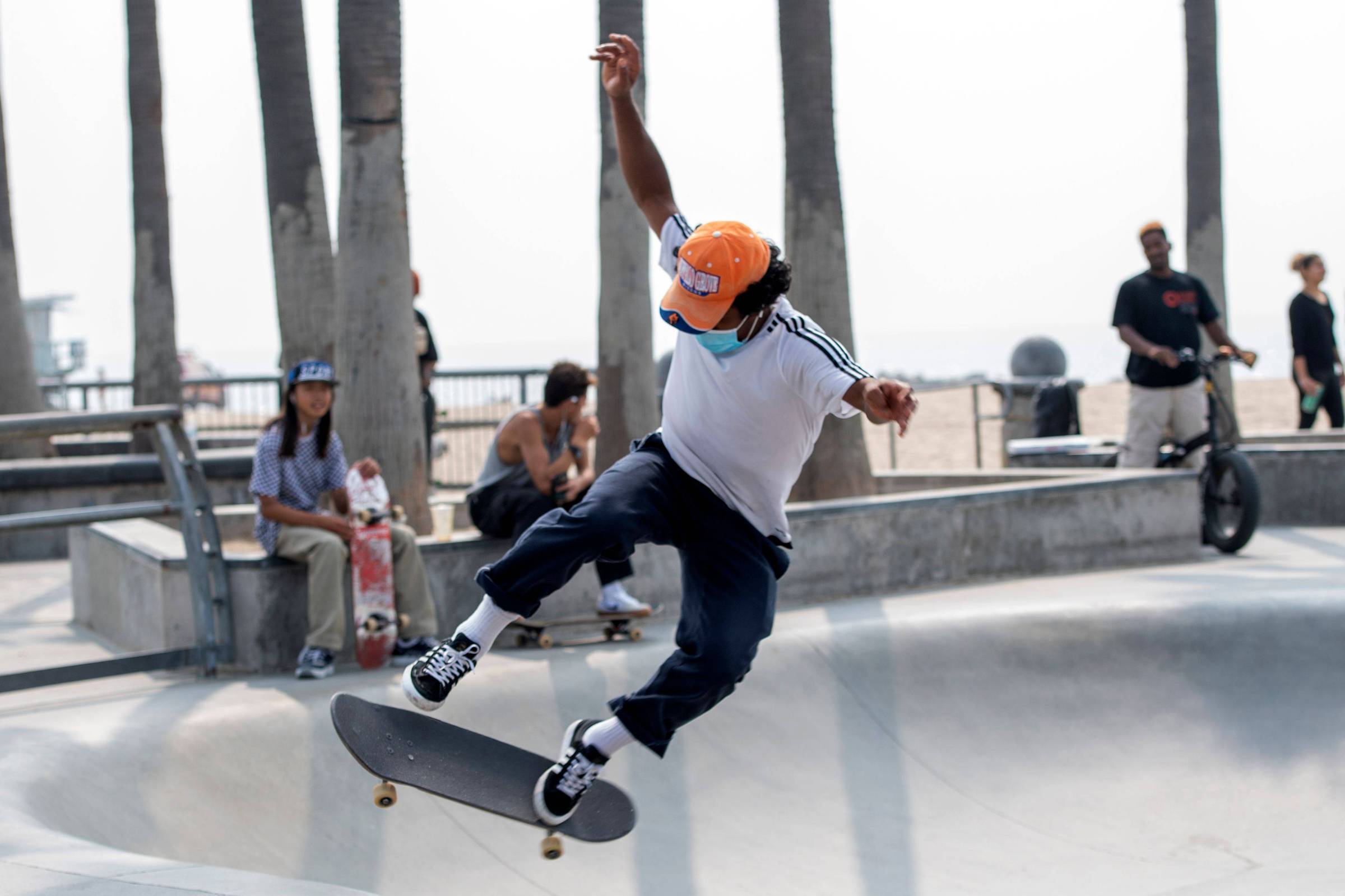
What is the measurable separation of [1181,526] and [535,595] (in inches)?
244

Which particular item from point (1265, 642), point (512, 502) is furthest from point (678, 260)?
point (1265, 642)

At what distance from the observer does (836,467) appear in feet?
30.5

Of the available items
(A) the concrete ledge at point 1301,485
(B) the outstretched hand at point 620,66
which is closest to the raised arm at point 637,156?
(B) the outstretched hand at point 620,66

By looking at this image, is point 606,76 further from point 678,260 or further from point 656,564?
point 656,564

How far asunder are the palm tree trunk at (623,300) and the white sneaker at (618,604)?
2413mm

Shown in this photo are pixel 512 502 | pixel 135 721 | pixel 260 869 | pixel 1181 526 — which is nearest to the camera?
pixel 260 869

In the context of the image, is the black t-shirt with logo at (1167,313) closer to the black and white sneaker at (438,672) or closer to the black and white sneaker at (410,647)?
the black and white sneaker at (410,647)

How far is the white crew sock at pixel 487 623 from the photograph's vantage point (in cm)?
413

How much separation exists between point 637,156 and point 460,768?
6.92 ft

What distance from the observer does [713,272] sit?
3846mm

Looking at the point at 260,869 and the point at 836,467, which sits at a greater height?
the point at 836,467

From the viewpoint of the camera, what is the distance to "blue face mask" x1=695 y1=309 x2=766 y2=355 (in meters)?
3.98

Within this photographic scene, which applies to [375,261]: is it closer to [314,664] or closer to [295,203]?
[295,203]

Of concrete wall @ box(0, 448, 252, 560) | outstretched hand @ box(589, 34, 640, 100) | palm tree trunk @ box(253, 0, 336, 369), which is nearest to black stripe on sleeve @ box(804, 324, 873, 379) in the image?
outstretched hand @ box(589, 34, 640, 100)
